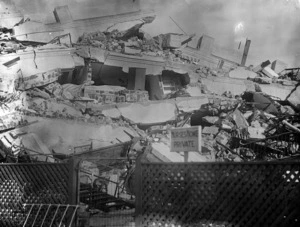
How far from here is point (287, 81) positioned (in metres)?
12.6

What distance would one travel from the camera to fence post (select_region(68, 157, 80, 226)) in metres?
4.43

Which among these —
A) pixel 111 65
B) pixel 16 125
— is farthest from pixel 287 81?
pixel 16 125

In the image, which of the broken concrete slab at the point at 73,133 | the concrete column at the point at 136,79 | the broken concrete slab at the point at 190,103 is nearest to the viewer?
the broken concrete slab at the point at 73,133

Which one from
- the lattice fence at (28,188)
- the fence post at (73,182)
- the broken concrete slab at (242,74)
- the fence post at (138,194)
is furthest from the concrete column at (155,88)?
the fence post at (138,194)

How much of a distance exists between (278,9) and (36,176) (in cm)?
1126

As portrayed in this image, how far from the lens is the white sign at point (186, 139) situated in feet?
14.6

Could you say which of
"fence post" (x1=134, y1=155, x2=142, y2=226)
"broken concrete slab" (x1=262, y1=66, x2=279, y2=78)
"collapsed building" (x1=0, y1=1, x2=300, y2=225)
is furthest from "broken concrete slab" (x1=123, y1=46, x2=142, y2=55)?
"fence post" (x1=134, y1=155, x2=142, y2=226)

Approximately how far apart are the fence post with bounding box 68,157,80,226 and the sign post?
1393 mm

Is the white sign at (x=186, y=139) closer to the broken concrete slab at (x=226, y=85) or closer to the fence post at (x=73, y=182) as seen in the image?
the fence post at (x=73, y=182)

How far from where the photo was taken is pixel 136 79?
39.1ft

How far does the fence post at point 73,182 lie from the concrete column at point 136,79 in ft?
25.1

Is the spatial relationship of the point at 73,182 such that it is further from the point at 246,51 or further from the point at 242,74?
the point at 246,51

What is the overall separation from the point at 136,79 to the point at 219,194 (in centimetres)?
851

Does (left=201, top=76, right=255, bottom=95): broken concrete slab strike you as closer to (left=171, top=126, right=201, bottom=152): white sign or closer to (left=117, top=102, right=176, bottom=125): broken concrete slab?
(left=117, top=102, right=176, bottom=125): broken concrete slab
